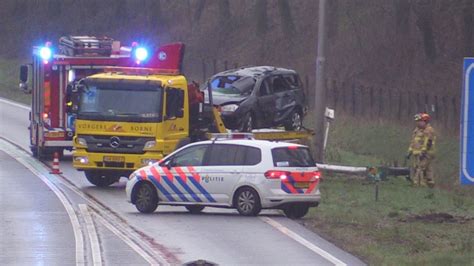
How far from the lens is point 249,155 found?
21.1m

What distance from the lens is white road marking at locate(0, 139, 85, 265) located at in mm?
16938

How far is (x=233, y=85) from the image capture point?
30.8 metres

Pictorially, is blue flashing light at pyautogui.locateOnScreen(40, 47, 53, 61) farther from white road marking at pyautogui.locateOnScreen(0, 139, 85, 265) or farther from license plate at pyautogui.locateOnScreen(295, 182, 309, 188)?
license plate at pyautogui.locateOnScreen(295, 182, 309, 188)

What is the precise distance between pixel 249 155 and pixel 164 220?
2045 mm

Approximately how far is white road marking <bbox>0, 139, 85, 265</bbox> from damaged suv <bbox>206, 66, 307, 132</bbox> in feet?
16.6

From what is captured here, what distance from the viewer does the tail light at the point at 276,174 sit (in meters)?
20.6

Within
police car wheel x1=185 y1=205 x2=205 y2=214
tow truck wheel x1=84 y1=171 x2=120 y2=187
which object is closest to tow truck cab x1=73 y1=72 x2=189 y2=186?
tow truck wheel x1=84 y1=171 x2=120 y2=187

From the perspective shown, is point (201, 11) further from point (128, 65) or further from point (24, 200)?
point (24, 200)

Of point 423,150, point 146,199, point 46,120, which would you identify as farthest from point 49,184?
point 423,150

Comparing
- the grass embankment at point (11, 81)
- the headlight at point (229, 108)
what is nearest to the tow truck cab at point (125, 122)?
the headlight at point (229, 108)

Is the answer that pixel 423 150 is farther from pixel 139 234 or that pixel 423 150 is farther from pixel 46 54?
pixel 46 54

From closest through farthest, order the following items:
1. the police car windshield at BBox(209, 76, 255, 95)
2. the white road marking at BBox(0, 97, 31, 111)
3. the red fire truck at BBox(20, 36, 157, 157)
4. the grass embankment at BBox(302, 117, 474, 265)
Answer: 1. the grass embankment at BBox(302, 117, 474, 265)
2. the police car windshield at BBox(209, 76, 255, 95)
3. the red fire truck at BBox(20, 36, 157, 157)
4. the white road marking at BBox(0, 97, 31, 111)

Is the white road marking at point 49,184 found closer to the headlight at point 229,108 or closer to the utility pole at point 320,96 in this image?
the headlight at point 229,108

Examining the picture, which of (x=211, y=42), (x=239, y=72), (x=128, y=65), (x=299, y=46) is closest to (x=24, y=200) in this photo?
(x=128, y=65)
